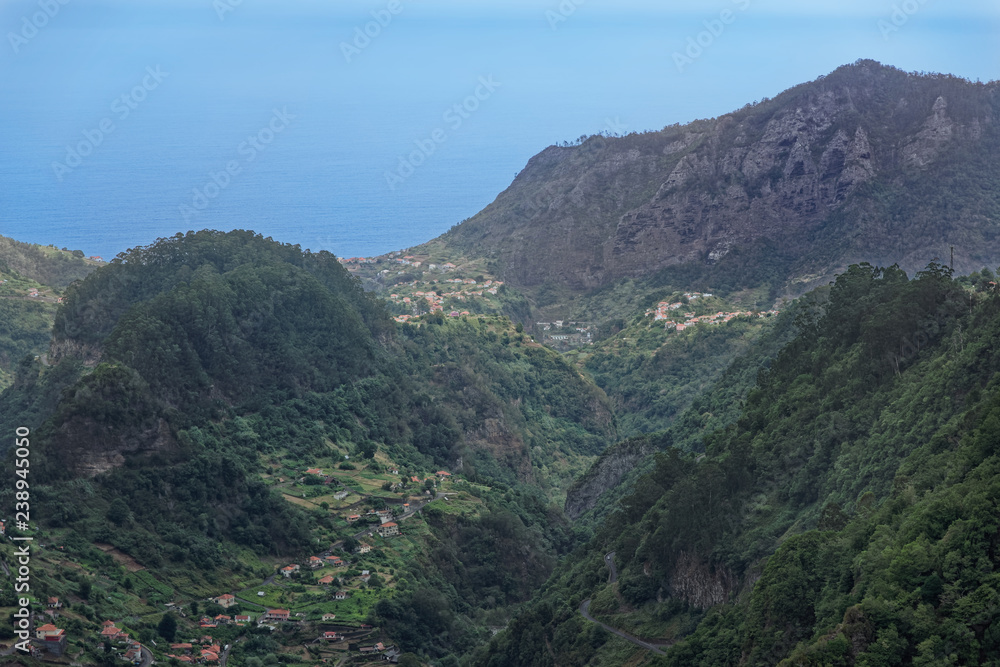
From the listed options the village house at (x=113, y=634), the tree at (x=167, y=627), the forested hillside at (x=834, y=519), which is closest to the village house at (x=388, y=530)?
the forested hillside at (x=834, y=519)

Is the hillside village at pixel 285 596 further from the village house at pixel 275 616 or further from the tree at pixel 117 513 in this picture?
the tree at pixel 117 513

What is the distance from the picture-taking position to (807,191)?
121 metres

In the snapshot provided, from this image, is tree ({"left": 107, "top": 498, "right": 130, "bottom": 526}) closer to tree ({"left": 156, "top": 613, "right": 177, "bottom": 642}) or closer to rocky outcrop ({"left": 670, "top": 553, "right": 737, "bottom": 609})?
tree ({"left": 156, "top": 613, "right": 177, "bottom": 642})

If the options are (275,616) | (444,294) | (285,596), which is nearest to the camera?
(275,616)

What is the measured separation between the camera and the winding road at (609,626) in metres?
49.8

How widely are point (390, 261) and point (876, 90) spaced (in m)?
50.9

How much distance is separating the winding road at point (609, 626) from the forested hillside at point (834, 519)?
299 mm

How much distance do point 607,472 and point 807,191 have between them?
1998 inches

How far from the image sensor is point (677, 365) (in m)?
100

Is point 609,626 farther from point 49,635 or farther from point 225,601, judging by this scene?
point 49,635

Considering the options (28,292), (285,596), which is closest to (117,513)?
(285,596)

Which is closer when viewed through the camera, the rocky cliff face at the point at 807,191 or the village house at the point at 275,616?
the village house at the point at 275,616

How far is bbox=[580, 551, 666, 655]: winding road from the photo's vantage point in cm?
4978

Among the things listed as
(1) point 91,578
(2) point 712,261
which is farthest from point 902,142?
(1) point 91,578
